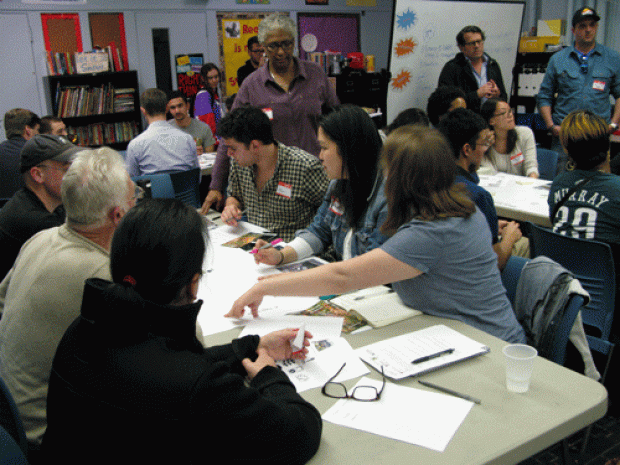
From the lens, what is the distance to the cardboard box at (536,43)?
706 cm

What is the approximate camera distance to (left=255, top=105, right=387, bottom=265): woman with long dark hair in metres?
2.30

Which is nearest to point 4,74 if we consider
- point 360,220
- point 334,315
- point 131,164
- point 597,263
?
point 131,164

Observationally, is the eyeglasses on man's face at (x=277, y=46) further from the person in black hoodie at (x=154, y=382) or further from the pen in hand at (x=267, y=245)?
the person in black hoodie at (x=154, y=382)

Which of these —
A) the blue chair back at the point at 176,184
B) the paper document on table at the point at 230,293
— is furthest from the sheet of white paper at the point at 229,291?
the blue chair back at the point at 176,184

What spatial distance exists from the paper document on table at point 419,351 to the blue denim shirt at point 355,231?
68 cm

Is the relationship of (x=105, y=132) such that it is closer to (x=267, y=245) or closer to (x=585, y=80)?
(x=267, y=245)

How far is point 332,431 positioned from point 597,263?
165cm

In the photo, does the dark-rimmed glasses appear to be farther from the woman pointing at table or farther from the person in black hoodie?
the woman pointing at table

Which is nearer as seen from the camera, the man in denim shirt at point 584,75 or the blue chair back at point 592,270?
the blue chair back at point 592,270

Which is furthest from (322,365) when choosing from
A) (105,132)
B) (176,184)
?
(105,132)

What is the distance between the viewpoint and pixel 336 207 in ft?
8.05

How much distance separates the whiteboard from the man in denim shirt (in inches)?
54.2

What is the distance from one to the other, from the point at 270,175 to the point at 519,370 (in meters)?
1.98

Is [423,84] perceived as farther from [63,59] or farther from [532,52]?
[63,59]
